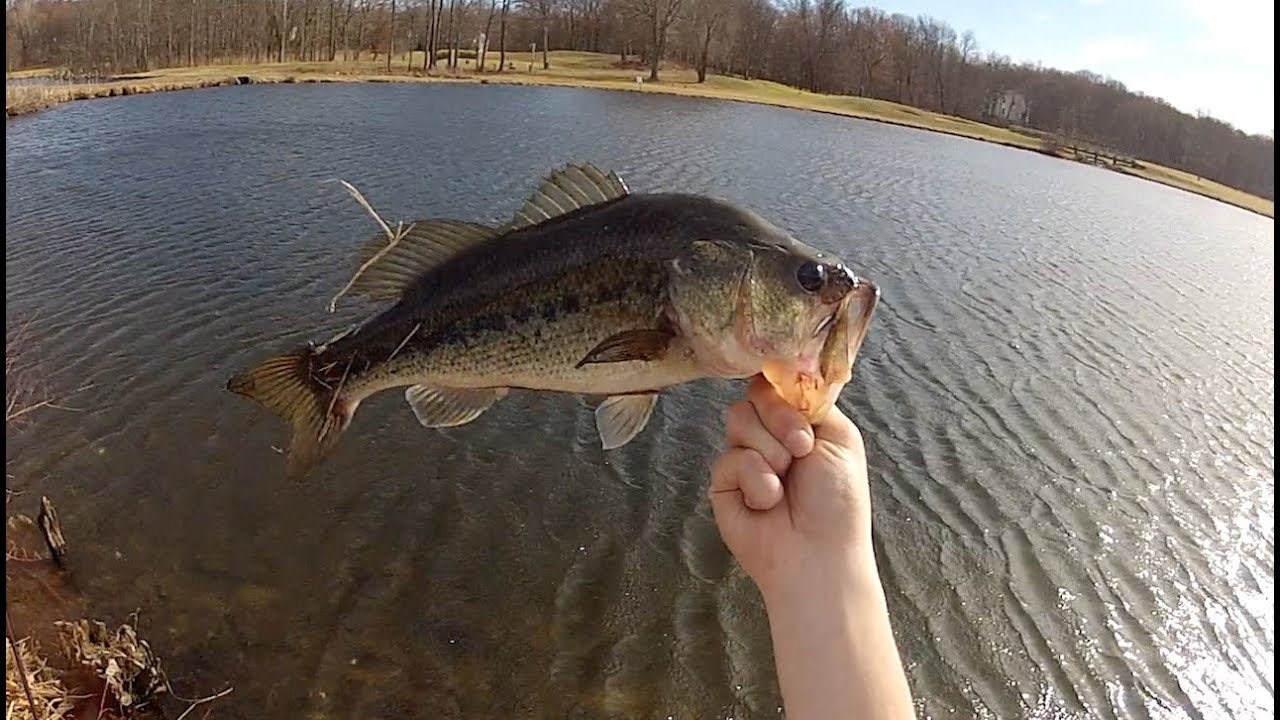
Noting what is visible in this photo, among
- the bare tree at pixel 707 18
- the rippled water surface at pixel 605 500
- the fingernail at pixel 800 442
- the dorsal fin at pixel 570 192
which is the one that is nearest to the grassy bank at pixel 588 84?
the bare tree at pixel 707 18

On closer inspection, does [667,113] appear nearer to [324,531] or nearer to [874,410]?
[874,410]

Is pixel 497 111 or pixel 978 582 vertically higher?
pixel 497 111

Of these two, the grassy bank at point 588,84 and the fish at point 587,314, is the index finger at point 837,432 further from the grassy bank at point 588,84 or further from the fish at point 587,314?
the grassy bank at point 588,84

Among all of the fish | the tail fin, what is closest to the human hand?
the fish

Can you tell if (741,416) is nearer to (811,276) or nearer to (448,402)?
(811,276)

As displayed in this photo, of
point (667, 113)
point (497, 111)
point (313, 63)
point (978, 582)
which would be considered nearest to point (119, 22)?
point (313, 63)

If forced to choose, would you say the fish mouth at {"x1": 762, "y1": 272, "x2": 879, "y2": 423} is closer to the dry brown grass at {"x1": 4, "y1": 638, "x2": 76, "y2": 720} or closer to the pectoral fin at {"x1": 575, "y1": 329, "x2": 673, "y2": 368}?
the pectoral fin at {"x1": 575, "y1": 329, "x2": 673, "y2": 368}
